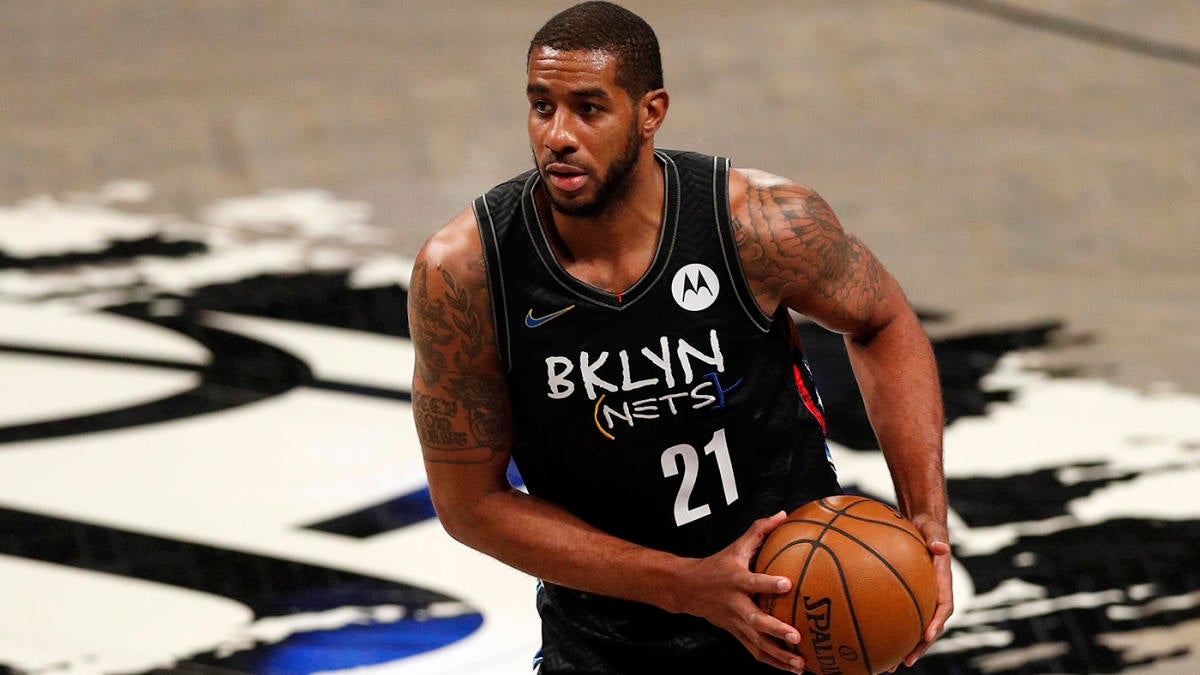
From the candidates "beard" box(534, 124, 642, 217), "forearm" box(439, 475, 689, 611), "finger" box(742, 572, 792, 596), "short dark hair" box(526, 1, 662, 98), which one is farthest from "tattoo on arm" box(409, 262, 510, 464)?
"finger" box(742, 572, 792, 596)

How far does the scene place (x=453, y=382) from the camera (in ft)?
9.72

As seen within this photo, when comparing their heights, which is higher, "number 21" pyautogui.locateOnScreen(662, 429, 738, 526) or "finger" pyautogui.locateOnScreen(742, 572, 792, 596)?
"number 21" pyautogui.locateOnScreen(662, 429, 738, 526)

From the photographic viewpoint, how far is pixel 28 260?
8117 millimetres

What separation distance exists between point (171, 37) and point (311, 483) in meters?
6.45

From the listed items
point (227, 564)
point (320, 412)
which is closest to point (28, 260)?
point (320, 412)

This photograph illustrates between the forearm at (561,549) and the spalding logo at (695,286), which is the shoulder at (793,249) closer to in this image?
the spalding logo at (695,286)

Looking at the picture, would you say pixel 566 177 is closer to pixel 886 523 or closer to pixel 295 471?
pixel 886 523

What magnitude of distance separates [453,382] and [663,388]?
1.23ft

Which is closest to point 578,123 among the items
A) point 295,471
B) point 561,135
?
point 561,135

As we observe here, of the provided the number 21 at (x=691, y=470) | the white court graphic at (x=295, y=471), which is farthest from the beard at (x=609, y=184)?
the white court graphic at (x=295, y=471)

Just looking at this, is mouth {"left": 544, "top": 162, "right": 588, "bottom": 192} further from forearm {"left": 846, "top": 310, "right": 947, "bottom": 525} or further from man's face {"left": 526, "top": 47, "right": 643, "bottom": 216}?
forearm {"left": 846, "top": 310, "right": 947, "bottom": 525}

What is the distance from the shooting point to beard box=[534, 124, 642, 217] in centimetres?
278

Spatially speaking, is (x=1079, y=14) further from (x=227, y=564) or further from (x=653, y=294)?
(x=653, y=294)

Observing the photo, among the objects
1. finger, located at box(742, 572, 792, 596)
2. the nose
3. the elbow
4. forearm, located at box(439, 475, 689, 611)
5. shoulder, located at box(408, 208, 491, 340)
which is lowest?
finger, located at box(742, 572, 792, 596)
